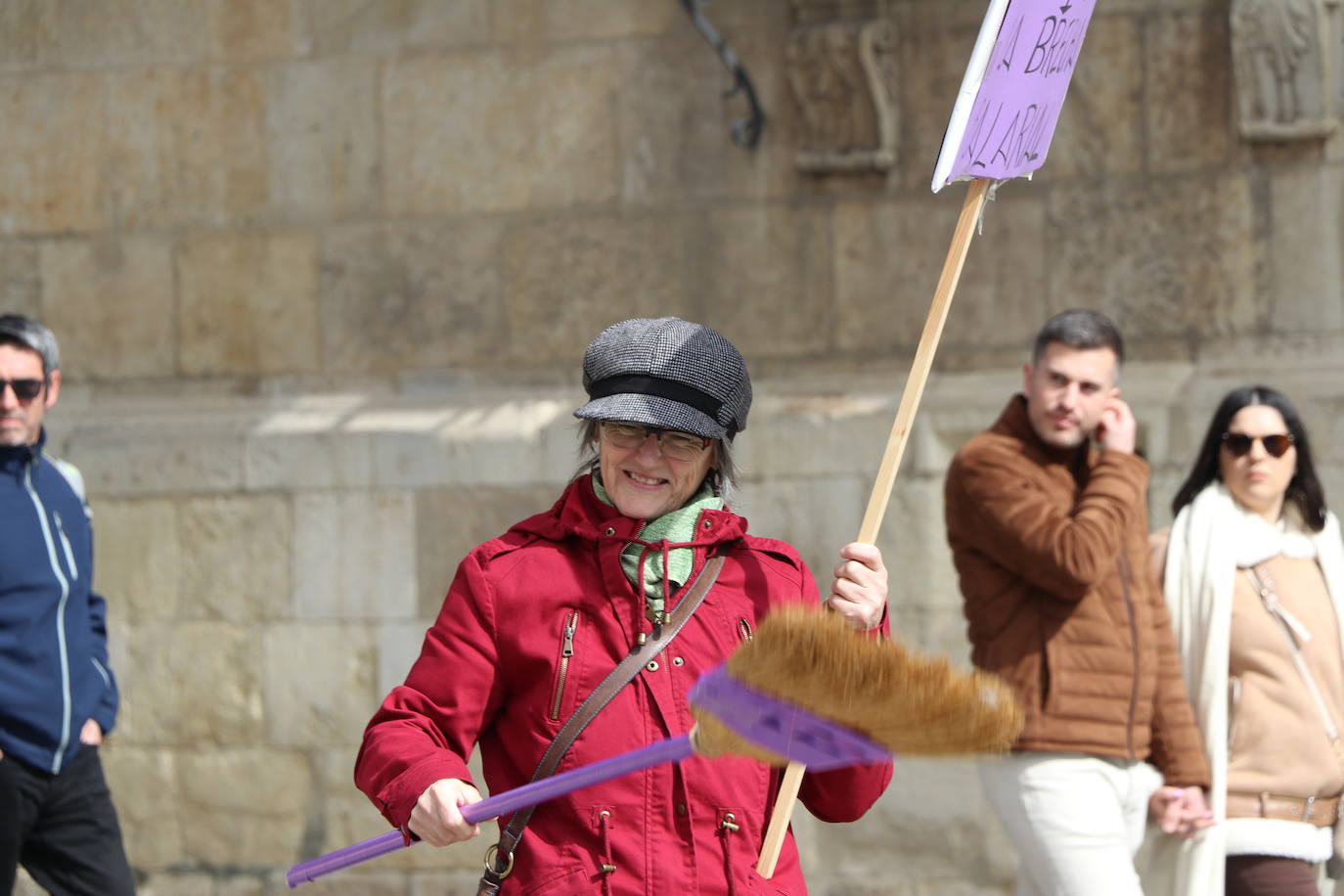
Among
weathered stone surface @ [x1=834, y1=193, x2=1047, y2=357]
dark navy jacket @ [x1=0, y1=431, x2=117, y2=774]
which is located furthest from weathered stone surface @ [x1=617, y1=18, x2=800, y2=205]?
dark navy jacket @ [x1=0, y1=431, x2=117, y2=774]

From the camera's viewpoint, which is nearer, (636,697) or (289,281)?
(636,697)

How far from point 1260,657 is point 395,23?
3710 mm

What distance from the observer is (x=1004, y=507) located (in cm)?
439

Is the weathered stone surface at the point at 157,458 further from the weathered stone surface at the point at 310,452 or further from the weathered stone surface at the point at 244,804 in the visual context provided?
the weathered stone surface at the point at 244,804

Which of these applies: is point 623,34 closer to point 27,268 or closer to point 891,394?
point 891,394

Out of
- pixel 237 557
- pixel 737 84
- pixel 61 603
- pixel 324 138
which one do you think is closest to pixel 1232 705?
pixel 737 84

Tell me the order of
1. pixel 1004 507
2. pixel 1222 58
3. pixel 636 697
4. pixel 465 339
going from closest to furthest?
pixel 636 697 < pixel 1004 507 < pixel 1222 58 < pixel 465 339

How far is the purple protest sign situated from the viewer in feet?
9.39

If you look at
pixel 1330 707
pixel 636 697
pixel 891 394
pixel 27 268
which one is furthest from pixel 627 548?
pixel 27 268

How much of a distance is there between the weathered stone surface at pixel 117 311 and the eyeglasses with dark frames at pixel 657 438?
4.19m

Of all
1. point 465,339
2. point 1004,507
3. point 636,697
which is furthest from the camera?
point 465,339

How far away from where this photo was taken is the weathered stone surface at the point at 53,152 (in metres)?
6.71

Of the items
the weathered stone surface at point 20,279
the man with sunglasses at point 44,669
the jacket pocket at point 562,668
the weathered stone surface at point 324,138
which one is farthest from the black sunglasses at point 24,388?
the jacket pocket at point 562,668

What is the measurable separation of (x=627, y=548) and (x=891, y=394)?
3.44 m
